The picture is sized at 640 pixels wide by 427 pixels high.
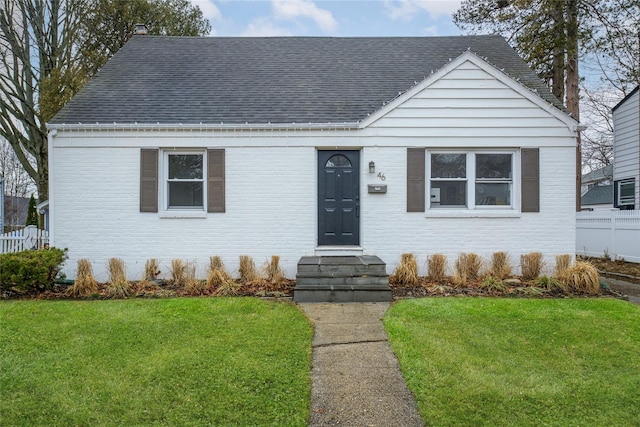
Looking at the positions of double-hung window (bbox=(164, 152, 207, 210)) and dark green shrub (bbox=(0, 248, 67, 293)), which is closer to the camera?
dark green shrub (bbox=(0, 248, 67, 293))

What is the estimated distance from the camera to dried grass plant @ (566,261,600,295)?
7.24 meters

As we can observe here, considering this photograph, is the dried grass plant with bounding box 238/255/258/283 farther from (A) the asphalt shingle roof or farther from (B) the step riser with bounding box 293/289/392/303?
(A) the asphalt shingle roof

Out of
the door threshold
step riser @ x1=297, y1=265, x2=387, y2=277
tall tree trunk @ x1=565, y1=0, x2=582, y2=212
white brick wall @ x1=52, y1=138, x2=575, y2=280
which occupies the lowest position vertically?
step riser @ x1=297, y1=265, x2=387, y2=277

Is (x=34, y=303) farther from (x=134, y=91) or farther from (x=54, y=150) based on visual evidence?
(x=134, y=91)

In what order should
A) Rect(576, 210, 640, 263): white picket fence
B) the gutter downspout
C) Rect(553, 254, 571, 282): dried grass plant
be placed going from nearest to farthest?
1. Rect(553, 254, 571, 282): dried grass plant
2. the gutter downspout
3. Rect(576, 210, 640, 263): white picket fence

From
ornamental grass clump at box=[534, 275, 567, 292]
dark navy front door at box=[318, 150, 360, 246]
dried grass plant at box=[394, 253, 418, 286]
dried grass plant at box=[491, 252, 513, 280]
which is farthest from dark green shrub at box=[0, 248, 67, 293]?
ornamental grass clump at box=[534, 275, 567, 292]

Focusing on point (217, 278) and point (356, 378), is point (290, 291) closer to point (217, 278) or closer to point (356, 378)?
point (217, 278)

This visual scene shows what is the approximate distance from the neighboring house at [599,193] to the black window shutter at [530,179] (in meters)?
19.7

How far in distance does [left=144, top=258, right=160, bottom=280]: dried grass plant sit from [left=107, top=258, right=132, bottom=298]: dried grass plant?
44cm

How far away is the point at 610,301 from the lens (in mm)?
6613

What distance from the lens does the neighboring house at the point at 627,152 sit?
13.0 m

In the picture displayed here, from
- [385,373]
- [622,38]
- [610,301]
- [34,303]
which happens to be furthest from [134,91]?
[622,38]

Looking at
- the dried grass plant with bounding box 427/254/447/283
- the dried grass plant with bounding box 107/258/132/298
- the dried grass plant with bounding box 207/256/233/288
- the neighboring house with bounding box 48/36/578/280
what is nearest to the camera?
the dried grass plant with bounding box 107/258/132/298

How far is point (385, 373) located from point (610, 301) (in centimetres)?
511
